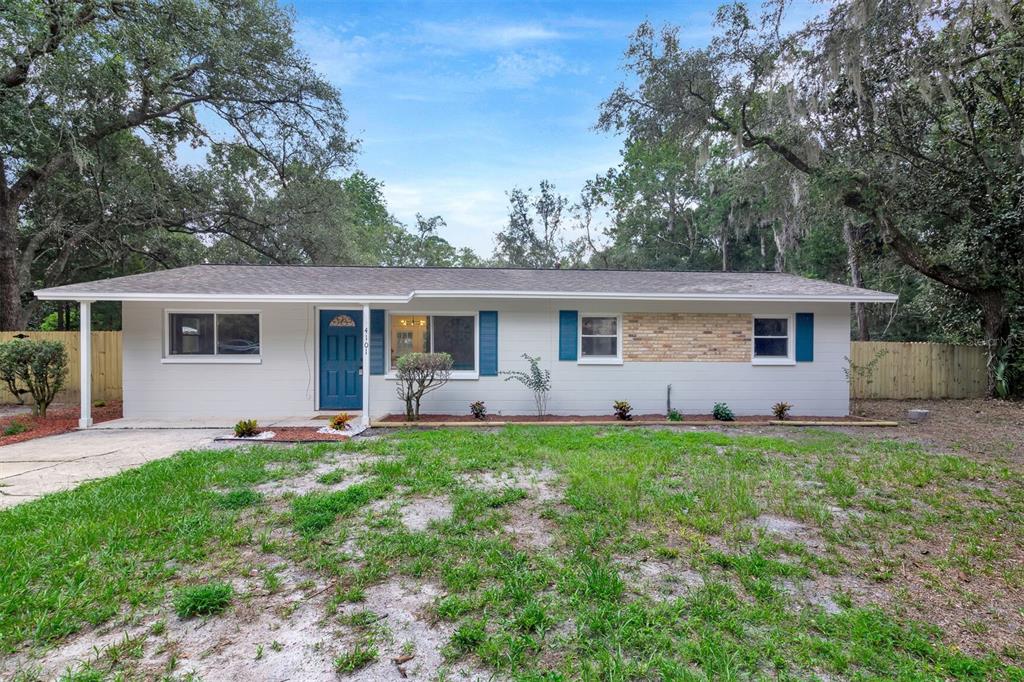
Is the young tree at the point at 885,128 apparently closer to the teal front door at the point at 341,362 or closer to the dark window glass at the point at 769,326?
the dark window glass at the point at 769,326

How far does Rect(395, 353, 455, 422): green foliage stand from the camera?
324 inches

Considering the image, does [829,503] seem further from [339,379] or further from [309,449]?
[339,379]

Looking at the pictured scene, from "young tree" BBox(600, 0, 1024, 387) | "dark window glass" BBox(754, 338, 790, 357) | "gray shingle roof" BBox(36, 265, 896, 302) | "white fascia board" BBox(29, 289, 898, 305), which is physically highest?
"young tree" BBox(600, 0, 1024, 387)

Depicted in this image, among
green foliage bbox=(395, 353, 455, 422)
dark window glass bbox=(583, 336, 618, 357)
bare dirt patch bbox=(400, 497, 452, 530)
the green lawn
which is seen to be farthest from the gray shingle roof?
bare dirt patch bbox=(400, 497, 452, 530)

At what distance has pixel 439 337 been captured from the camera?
9180mm

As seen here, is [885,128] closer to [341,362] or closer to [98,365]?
[341,362]

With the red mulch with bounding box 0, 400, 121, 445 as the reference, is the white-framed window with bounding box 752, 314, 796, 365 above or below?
above

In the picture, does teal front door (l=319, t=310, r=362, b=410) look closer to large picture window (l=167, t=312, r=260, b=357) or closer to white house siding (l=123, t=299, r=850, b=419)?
white house siding (l=123, t=299, r=850, b=419)

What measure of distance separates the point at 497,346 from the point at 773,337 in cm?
568

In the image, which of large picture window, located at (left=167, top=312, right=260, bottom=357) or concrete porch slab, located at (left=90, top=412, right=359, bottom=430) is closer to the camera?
concrete porch slab, located at (left=90, top=412, right=359, bottom=430)

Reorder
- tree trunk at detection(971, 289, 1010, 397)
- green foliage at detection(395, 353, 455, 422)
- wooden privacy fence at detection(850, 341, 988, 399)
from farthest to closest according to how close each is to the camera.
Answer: wooden privacy fence at detection(850, 341, 988, 399) → tree trunk at detection(971, 289, 1010, 397) → green foliage at detection(395, 353, 455, 422)

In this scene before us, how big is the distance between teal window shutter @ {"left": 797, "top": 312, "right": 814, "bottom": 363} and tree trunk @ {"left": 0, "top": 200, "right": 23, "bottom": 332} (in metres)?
19.0

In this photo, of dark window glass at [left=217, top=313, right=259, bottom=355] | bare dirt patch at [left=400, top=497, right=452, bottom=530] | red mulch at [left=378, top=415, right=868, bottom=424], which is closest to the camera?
bare dirt patch at [left=400, top=497, right=452, bottom=530]

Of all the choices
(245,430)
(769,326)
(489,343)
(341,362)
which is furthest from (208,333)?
(769,326)
